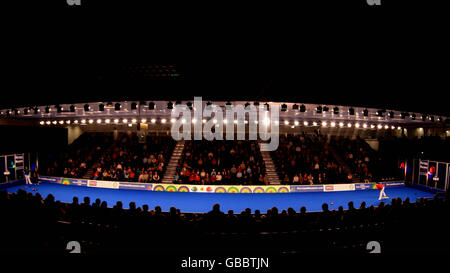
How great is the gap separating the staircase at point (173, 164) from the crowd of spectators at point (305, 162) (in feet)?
26.9

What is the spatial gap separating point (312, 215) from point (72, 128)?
23.4m

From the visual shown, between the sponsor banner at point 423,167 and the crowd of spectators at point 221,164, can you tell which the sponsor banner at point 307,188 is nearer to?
the crowd of spectators at point 221,164

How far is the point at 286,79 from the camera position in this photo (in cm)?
601

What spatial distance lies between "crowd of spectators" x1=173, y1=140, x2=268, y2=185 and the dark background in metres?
8.35

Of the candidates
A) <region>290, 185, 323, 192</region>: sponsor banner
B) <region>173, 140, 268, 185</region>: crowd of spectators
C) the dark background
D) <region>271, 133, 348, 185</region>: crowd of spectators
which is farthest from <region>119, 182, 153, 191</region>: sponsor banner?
<region>290, 185, 323, 192</region>: sponsor banner

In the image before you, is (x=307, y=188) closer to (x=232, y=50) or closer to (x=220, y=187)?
(x=220, y=187)

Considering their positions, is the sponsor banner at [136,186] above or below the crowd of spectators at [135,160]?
below

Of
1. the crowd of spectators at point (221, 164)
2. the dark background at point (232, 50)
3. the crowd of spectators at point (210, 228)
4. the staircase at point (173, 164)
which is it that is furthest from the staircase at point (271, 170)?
the crowd of spectators at point (210, 228)

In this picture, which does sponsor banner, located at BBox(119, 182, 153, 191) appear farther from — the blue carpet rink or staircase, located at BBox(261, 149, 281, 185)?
staircase, located at BBox(261, 149, 281, 185)

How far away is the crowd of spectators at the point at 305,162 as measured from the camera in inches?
Result: 591

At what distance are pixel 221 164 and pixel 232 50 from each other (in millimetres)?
11701

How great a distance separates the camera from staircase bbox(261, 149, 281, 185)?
15.8 m
